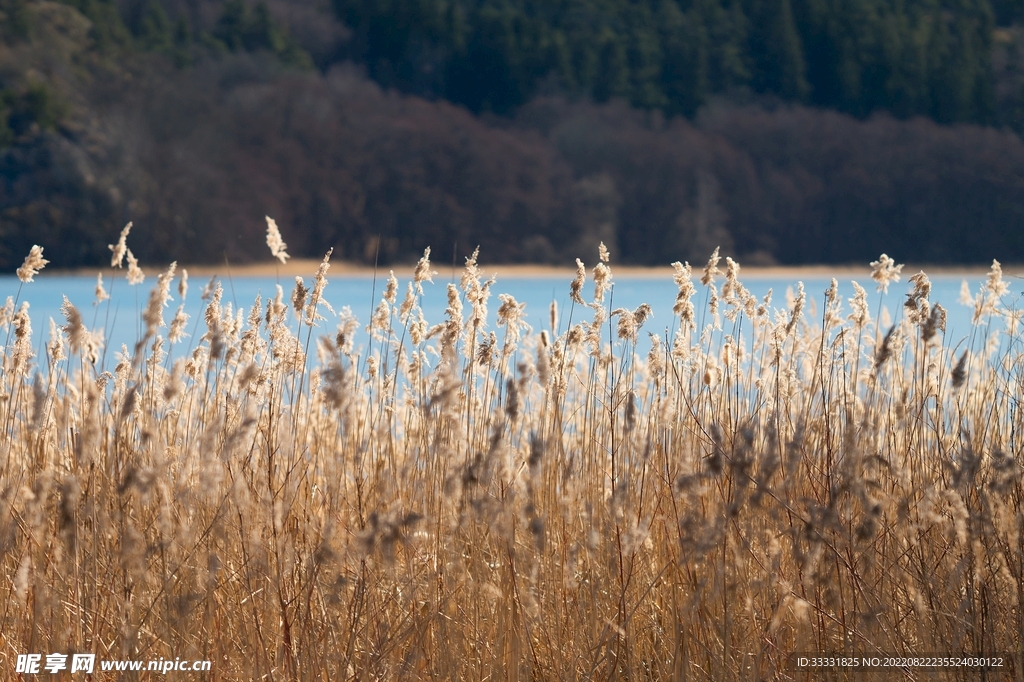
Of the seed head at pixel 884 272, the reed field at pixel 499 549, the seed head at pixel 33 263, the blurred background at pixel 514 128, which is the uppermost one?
the blurred background at pixel 514 128

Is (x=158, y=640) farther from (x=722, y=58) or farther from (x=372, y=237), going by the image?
(x=722, y=58)

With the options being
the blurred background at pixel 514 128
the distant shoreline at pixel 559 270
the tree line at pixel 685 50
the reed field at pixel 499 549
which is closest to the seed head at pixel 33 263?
the reed field at pixel 499 549

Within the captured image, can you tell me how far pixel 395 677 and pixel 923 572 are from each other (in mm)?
1115

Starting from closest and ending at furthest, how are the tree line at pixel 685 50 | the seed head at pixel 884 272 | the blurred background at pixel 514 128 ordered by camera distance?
the seed head at pixel 884 272 → the blurred background at pixel 514 128 → the tree line at pixel 685 50

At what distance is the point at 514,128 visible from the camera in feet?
128

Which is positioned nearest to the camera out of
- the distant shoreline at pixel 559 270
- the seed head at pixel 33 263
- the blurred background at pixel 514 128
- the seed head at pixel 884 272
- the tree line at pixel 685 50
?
the seed head at pixel 33 263

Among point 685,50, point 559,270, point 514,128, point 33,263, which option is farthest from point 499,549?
point 685,50

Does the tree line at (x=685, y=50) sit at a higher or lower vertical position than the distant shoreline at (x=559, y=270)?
higher

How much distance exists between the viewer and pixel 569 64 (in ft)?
131

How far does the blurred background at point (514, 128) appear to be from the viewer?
3147 cm

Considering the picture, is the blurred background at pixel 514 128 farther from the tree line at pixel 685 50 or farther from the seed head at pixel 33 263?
the seed head at pixel 33 263

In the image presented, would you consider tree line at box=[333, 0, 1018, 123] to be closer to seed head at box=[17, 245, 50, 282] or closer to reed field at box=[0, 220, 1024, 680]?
seed head at box=[17, 245, 50, 282]

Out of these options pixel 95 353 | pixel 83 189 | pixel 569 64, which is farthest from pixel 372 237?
pixel 95 353

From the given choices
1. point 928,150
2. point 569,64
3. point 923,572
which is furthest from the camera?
point 569,64
